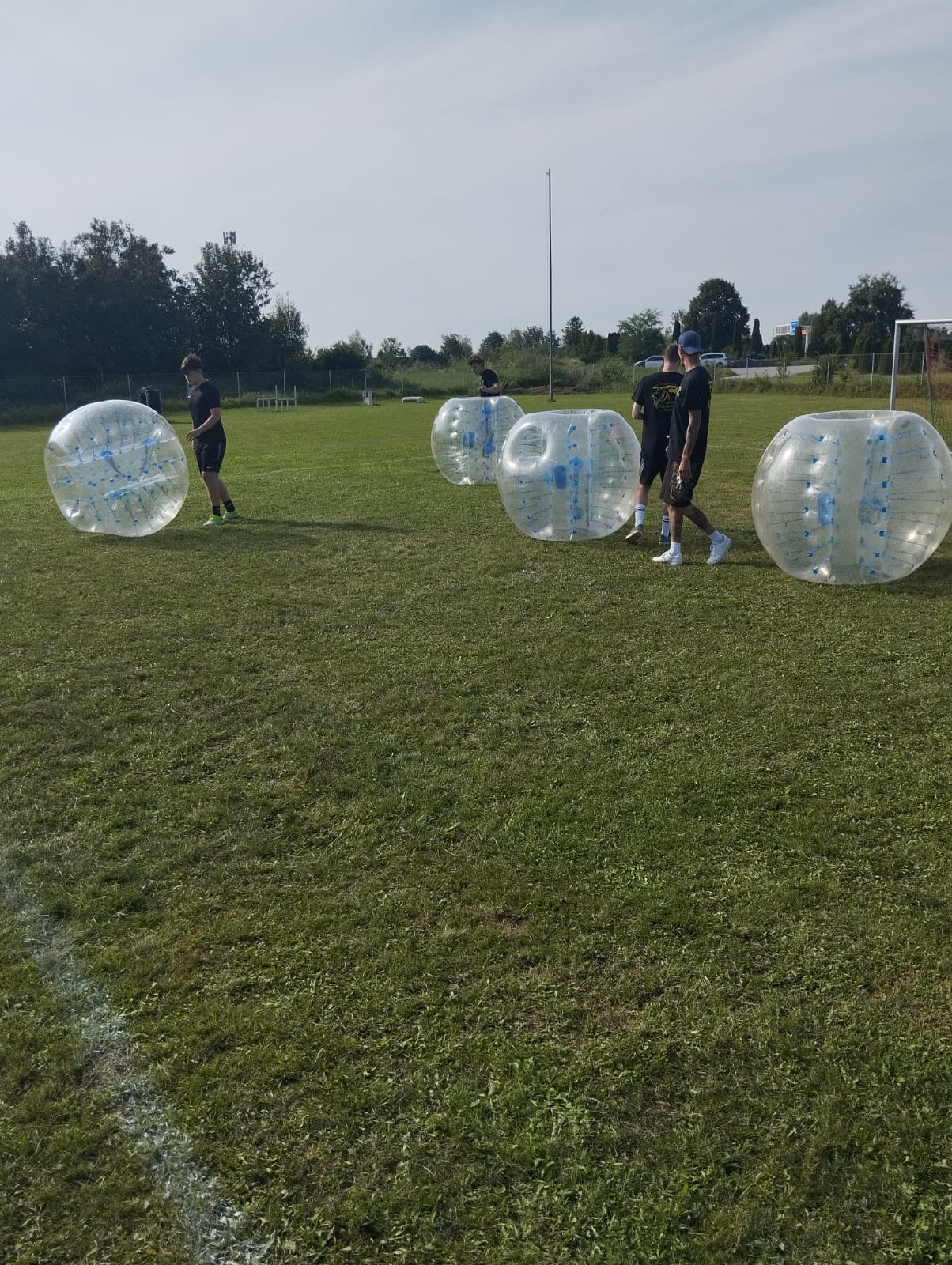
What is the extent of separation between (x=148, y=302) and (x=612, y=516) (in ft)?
164

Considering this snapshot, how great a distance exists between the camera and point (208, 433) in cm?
1024

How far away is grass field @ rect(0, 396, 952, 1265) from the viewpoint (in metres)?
2.18

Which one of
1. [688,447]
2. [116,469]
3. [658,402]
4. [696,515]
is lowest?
[696,515]

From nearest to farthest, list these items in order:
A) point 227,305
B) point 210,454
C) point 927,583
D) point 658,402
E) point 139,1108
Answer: point 139,1108
point 927,583
point 658,402
point 210,454
point 227,305

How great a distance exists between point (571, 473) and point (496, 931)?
19.7 ft

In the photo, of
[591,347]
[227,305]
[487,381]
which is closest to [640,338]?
[591,347]

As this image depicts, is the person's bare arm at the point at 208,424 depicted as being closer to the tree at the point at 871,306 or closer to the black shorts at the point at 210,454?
the black shorts at the point at 210,454

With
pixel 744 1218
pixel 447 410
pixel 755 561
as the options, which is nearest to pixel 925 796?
pixel 744 1218

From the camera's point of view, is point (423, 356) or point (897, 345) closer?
point (897, 345)

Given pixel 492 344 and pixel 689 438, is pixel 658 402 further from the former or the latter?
pixel 492 344

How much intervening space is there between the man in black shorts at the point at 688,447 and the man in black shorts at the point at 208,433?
182 inches

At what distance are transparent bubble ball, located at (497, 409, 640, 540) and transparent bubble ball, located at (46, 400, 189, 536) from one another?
341 centimetres

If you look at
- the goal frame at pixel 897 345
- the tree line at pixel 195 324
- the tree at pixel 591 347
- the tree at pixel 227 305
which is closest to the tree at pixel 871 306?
the tree line at pixel 195 324

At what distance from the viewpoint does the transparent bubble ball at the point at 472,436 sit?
41.5ft
